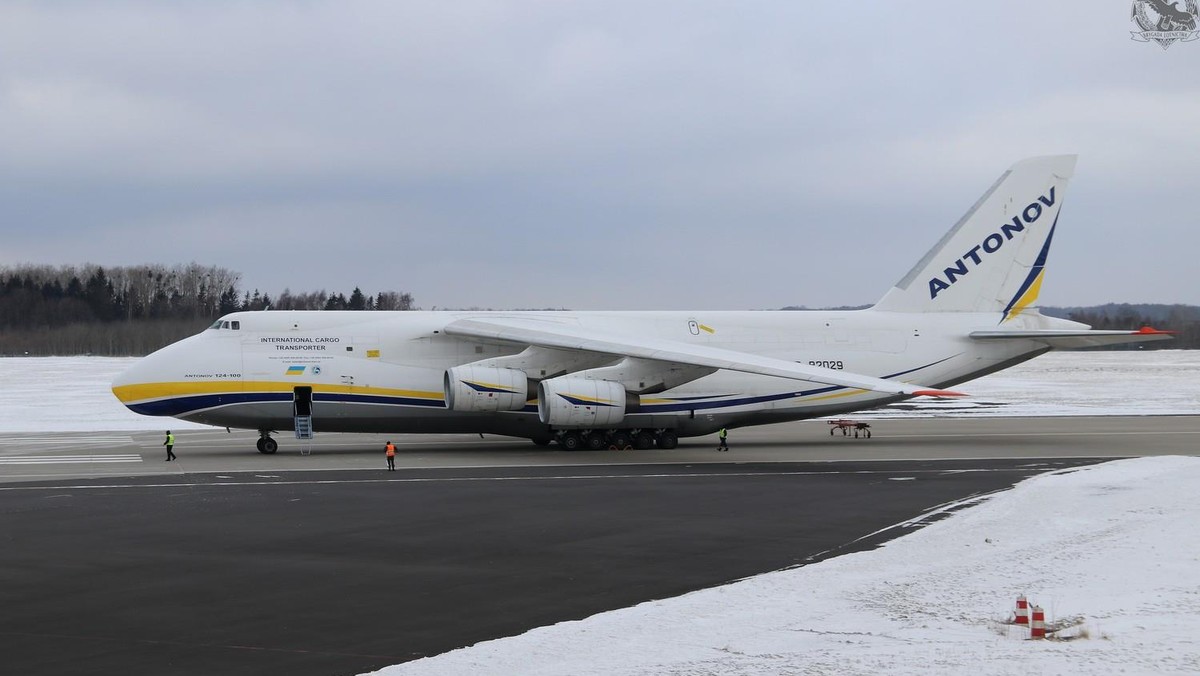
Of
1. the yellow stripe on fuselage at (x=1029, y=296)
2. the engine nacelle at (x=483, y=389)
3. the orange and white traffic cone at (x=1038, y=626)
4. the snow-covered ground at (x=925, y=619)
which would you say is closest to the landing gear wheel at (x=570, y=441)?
the engine nacelle at (x=483, y=389)

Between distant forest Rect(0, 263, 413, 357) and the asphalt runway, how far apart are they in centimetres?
3410

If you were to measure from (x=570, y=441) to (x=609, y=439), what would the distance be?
3.11ft

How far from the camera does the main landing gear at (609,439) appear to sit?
27859mm

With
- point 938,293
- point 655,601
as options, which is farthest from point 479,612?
point 938,293

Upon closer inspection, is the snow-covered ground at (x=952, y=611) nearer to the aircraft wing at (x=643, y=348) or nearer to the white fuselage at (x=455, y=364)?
the aircraft wing at (x=643, y=348)

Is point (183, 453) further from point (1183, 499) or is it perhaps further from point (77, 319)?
point (77, 319)

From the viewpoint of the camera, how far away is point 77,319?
225ft

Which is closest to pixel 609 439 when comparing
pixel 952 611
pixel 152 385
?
pixel 152 385

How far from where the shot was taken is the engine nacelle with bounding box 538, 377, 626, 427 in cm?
2591

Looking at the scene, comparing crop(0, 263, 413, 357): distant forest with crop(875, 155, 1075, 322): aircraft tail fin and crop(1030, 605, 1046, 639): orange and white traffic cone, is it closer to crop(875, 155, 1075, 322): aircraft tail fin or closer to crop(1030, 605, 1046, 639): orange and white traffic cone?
crop(875, 155, 1075, 322): aircraft tail fin

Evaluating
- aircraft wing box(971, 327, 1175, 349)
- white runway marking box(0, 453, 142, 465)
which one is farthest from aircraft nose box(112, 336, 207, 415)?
aircraft wing box(971, 327, 1175, 349)

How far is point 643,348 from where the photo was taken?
2589cm

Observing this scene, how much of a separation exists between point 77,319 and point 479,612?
65079 millimetres

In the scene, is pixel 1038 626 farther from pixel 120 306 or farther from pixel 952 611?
pixel 120 306
